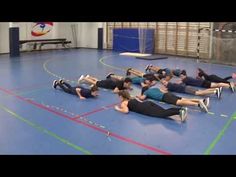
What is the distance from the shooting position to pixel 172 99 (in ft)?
23.4

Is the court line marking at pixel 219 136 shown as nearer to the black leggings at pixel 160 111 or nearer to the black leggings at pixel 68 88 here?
the black leggings at pixel 160 111

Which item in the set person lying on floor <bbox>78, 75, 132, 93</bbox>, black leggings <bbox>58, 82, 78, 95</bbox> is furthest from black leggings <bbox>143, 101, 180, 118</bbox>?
black leggings <bbox>58, 82, 78, 95</bbox>

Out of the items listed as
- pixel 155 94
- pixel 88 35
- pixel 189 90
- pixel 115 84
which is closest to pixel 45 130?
pixel 155 94

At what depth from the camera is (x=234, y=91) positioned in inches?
356

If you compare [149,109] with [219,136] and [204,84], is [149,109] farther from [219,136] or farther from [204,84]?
→ [204,84]

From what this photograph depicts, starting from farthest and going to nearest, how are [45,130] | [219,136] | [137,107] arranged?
1. [137,107]
2. [45,130]
3. [219,136]

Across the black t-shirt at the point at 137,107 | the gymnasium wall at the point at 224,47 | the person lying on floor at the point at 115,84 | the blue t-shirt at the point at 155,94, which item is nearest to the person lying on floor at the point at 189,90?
the blue t-shirt at the point at 155,94

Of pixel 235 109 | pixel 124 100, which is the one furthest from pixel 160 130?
pixel 235 109

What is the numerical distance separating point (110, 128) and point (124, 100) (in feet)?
4.36

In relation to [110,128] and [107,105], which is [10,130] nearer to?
[110,128]

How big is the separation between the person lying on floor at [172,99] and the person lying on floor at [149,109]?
0.67 metres

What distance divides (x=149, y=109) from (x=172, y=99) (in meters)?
1.01

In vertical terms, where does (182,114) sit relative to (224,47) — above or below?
below

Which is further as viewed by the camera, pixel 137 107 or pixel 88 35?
pixel 88 35
